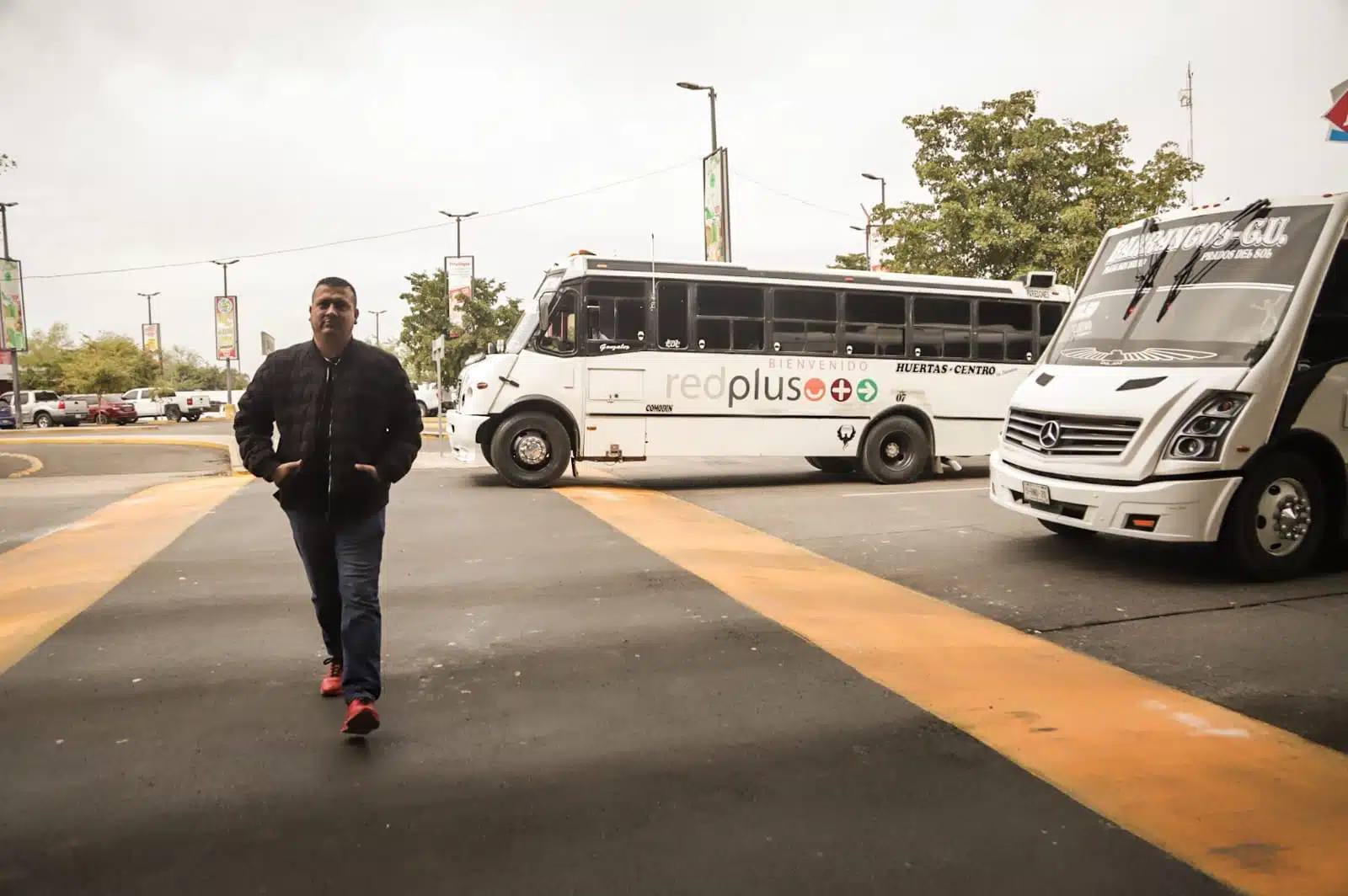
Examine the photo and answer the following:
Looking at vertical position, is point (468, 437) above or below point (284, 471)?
below

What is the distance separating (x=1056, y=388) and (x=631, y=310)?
6.70 meters

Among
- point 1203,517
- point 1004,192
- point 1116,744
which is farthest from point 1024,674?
point 1004,192

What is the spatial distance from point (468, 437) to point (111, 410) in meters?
42.3

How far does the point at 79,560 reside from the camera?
307 inches

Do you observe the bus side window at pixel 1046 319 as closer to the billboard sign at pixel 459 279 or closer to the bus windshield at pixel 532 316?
the bus windshield at pixel 532 316

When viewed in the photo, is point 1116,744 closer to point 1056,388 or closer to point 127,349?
point 1056,388

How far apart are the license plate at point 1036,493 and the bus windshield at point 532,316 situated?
7.27 metres

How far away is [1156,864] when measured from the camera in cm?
276

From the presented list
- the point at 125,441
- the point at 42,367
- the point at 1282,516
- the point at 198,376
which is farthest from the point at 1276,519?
the point at 198,376

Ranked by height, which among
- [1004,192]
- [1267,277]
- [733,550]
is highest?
[1004,192]

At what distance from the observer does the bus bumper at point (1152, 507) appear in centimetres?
629

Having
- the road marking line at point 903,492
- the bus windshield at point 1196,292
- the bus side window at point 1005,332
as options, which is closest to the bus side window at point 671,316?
the road marking line at point 903,492

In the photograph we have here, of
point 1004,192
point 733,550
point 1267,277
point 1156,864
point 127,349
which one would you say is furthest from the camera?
point 127,349

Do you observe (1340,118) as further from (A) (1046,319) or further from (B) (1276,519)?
(A) (1046,319)
